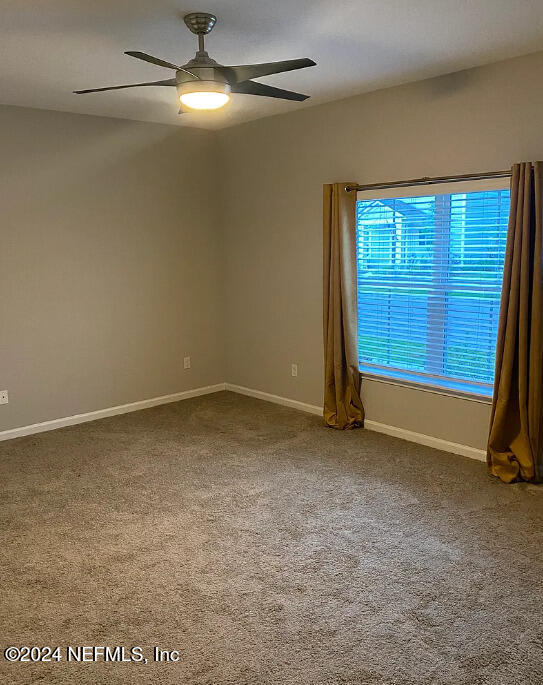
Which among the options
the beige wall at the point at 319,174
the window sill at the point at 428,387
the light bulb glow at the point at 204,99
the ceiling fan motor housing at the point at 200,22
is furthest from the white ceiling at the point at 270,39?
the window sill at the point at 428,387

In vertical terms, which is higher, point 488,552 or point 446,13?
point 446,13

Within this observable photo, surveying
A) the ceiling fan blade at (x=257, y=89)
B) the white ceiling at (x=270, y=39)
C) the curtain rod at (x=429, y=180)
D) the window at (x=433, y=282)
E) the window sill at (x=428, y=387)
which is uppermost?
the white ceiling at (x=270, y=39)

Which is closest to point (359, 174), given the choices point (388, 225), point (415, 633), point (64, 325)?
point (388, 225)

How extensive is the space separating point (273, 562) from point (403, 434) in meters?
1.95

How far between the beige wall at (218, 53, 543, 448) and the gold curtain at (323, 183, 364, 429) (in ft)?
0.56

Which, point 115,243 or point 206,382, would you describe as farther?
point 206,382

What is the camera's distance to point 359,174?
4641 mm

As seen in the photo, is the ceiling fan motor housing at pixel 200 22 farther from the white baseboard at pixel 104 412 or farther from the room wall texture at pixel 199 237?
the white baseboard at pixel 104 412

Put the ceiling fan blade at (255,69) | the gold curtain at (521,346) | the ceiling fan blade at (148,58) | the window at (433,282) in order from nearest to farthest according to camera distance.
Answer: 1. the ceiling fan blade at (148,58)
2. the ceiling fan blade at (255,69)
3. the gold curtain at (521,346)
4. the window at (433,282)

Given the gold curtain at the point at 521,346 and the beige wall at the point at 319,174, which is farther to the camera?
the beige wall at the point at 319,174

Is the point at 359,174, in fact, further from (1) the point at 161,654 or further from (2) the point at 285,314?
(1) the point at 161,654

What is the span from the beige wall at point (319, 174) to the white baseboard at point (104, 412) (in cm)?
37

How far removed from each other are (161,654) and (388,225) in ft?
10.7

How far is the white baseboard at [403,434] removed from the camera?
13.7ft
